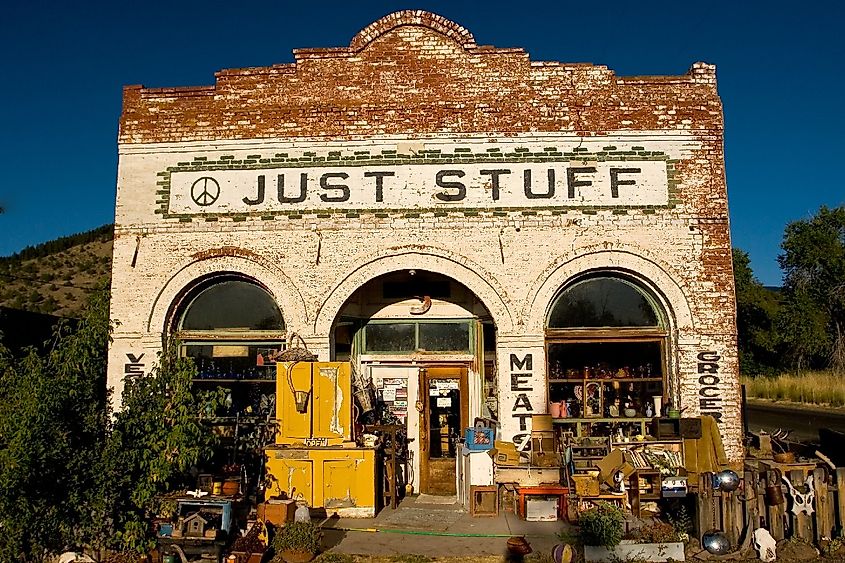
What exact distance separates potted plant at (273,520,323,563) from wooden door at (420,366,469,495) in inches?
166

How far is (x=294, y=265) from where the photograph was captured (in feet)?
38.7

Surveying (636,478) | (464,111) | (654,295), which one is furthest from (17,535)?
(654,295)

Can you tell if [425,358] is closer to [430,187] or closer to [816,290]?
[430,187]

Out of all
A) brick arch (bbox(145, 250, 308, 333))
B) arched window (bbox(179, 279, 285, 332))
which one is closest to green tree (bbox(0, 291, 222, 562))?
brick arch (bbox(145, 250, 308, 333))

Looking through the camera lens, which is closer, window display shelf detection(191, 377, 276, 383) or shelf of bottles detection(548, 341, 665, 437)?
shelf of bottles detection(548, 341, 665, 437)

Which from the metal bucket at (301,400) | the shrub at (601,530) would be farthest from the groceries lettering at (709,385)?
the metal bucket at (301,400)

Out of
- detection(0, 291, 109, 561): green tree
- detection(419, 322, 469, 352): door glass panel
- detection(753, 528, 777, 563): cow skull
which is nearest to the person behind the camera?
detection(0, 291, 109, 561): green tree

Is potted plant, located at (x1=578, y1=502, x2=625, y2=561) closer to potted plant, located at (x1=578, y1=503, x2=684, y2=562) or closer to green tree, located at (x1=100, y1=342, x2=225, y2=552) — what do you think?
potted plant, located at (x1=578, y1=503, x2=684, y2=562)

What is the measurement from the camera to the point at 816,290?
36938mm

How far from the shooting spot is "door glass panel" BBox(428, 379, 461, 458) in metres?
12.5

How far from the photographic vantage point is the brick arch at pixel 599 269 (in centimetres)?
1147

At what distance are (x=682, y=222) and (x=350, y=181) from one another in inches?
216

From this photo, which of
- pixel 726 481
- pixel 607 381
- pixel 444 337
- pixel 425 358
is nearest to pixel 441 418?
pixel 425 358

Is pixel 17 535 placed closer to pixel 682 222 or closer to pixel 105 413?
pixel 105 413
